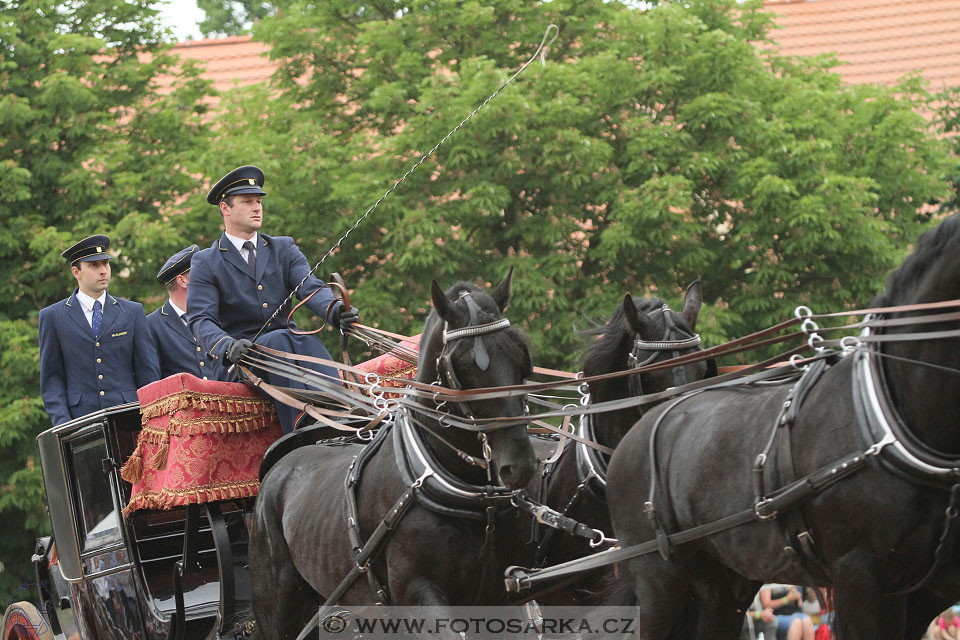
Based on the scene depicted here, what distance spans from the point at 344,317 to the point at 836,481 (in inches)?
108

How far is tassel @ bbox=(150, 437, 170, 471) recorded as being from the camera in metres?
5.73

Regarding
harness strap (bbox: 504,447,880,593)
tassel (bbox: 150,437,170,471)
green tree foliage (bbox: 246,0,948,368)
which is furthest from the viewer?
green tree foliage (bbox: 246,0,948,368)

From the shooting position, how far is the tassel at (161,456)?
573 centimetres

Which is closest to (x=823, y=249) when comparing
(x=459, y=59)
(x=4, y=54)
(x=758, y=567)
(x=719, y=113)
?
(x=719, y=113)

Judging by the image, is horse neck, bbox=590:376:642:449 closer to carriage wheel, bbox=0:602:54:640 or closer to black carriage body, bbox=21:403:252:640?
black carriage body, bbox=21:403:252:640

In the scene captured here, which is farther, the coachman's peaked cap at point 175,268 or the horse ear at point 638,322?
the coachman's peaked cap at point 175,268

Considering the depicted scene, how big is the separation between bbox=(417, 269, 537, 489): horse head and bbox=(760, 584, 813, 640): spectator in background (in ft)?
11.3

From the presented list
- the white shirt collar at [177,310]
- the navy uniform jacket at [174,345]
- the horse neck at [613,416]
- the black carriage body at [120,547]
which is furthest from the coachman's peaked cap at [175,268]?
the horse neck at [613,416]

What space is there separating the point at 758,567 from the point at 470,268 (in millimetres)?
7422

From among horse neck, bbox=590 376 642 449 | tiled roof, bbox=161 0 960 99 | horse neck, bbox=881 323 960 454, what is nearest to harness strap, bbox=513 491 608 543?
horse neck, bbox=590 376 642 449

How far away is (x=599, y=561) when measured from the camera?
4496 mm

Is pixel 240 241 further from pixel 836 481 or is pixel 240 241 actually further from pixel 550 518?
pixel 836 481

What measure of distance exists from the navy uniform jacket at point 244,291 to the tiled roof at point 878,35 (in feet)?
38.2

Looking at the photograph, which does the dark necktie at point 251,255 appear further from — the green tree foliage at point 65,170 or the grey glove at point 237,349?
the green tree foliage at point 65,170
